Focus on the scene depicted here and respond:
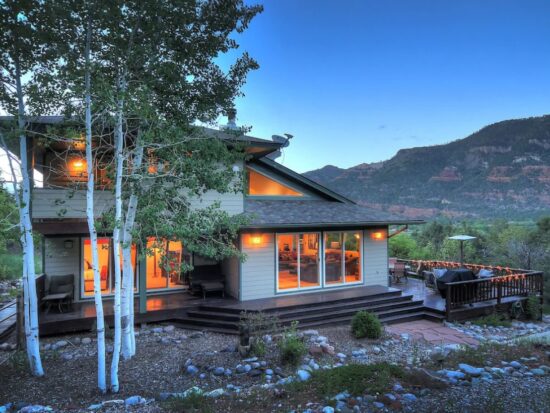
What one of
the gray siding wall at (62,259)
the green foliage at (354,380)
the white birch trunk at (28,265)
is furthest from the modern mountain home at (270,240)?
the green foliage at (354,380)

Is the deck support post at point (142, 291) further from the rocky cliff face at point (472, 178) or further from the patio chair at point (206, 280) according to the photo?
the rocky cliff face at point (472, 178)

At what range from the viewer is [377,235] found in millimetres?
11734

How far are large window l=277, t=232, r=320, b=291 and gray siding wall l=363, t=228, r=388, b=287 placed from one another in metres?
1.81

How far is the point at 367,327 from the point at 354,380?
3.24 meters

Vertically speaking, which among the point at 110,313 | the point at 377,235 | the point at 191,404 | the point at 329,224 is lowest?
the point at 110,313

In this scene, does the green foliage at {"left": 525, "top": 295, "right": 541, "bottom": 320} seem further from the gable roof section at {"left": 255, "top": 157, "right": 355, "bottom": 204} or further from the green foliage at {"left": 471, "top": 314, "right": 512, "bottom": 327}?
the gable roof section at {"left": 255, "top": 157, "right": 355, "bottom": 204}

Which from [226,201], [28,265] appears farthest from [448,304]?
[28,265]

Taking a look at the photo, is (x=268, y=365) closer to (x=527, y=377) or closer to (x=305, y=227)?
(x=527, y=377)

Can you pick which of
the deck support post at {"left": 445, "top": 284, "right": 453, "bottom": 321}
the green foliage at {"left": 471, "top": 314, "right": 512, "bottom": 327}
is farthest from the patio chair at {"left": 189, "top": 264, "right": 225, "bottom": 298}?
the green foliage at {"left": 471, "top": 314, "right": 512, "bottom": 327}

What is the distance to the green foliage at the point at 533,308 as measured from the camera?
1027 cm

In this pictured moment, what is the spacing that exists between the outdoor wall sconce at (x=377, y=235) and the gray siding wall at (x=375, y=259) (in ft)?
0.23

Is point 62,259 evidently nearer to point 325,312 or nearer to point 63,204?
point 63,204

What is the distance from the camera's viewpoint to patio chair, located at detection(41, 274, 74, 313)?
8.41 metres

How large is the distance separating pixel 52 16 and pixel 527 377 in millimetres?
8868
